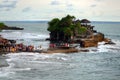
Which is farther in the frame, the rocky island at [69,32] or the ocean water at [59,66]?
the rocky island at [69,32]

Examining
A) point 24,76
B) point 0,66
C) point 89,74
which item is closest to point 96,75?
point 89,74

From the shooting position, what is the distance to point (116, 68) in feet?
208

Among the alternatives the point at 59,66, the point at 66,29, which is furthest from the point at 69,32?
the point at 59,66

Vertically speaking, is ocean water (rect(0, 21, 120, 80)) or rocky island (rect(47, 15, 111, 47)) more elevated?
rocky island (rect(47, 15, 111, 47))

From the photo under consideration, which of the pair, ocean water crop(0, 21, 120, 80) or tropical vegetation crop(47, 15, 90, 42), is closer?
ocean water crop(0, 21, 120, 80)

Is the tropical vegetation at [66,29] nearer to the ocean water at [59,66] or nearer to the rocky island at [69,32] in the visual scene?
the rocky island at [69,32]

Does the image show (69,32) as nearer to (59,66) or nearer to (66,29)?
(66,29)

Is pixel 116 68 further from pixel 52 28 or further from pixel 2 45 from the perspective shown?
pixel 52 28

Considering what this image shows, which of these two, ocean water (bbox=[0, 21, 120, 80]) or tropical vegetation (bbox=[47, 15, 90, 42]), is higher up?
tropical vegetation (bbox=[47, 15, 90, 42])

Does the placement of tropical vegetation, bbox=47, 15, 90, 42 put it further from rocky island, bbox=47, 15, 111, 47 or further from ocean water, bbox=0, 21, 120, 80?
ocean water, bbox=0, 21, 120, 80

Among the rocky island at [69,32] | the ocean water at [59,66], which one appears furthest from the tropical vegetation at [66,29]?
the ocean water at [59,66]

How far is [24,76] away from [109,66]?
19893 millimetres

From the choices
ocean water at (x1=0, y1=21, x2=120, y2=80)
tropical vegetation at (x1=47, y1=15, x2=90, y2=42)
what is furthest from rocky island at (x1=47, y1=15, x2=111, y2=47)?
ocean water at (x1=0, y1=21, x2=120, y2=80)

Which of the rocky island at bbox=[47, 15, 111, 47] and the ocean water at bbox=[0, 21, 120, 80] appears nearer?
the ocean water at bbox=[0, 21, 120, 80]
